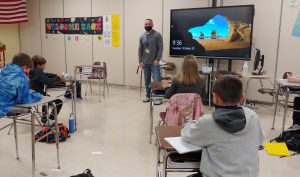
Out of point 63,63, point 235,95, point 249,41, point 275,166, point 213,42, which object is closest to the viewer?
point 235,95

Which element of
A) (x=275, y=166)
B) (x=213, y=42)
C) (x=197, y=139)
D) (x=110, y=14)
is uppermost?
(x=110, y=14)

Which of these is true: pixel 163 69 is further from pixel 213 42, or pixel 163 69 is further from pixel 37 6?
pixel 37 6

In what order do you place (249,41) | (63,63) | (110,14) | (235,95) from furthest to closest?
1. (63,63)
2. (110,14)
3. (249,41)
4. (235,95)

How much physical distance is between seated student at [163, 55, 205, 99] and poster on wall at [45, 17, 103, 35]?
193 inches

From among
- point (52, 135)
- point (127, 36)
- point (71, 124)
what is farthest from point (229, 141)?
point (127, 36)

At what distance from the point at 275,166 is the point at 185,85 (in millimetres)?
1291

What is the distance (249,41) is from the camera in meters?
5.33

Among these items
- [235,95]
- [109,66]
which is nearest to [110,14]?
[109,66]

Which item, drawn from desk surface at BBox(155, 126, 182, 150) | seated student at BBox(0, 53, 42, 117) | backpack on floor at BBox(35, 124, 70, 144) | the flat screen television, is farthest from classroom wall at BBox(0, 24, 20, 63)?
desk surface at BBox(155, 126, 182, 150)

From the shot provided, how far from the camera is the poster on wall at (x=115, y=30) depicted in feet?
24.0

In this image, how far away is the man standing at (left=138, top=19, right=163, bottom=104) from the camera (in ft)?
19.5

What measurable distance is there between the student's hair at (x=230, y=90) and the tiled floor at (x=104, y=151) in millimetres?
1523

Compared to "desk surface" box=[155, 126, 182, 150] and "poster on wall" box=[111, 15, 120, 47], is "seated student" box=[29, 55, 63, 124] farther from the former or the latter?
"poster on wall" box=[111, 15, 120, 47]

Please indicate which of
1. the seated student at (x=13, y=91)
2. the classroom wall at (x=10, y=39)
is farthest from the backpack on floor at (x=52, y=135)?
the classroom wall at (x=10, y=39)
